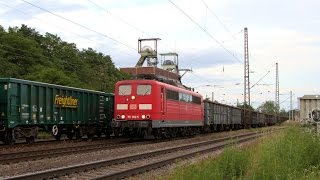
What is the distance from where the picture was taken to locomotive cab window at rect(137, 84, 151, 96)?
86.7 feet

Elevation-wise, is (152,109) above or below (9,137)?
above

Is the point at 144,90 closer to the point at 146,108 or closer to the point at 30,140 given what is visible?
the point at 146,108

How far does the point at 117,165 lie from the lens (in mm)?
14602

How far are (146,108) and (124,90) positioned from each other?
197 cm

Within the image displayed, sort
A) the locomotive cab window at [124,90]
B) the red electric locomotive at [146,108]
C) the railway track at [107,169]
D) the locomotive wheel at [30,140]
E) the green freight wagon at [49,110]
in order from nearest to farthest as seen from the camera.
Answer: the railway track at [107,169] < the green freight wagon at [49,110] < the locomotive wheel at [30,140] < the red electric locomotive at [146,108] < the locomotive cab window at [124,90]

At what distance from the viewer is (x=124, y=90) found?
27234 mm

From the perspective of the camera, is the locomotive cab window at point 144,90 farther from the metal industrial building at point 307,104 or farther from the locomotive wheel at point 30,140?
the metal industrial building at point 307,104

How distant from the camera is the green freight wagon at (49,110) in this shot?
808 inches

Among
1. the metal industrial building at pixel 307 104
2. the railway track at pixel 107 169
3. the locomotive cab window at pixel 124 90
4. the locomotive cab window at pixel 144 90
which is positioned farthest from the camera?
the locomotive cab window at pixel 124 90

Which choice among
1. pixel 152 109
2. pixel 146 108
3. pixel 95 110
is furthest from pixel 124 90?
pixel 95 110

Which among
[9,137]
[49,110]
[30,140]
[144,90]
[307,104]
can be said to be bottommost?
[30,140]

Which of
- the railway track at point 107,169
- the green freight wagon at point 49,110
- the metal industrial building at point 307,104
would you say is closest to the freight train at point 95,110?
the green freight wagon at point 49,110

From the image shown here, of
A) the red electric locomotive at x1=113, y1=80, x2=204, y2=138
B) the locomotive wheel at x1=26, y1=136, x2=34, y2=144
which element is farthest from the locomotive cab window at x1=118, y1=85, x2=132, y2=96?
the locomotive wheel at x1=26, y1=136, x2=34, y2=144

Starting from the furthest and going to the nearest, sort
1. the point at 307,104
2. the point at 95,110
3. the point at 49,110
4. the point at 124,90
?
the point at 95,110 → the point at 124,90 → the point at 307,104 → the point at 49,110
